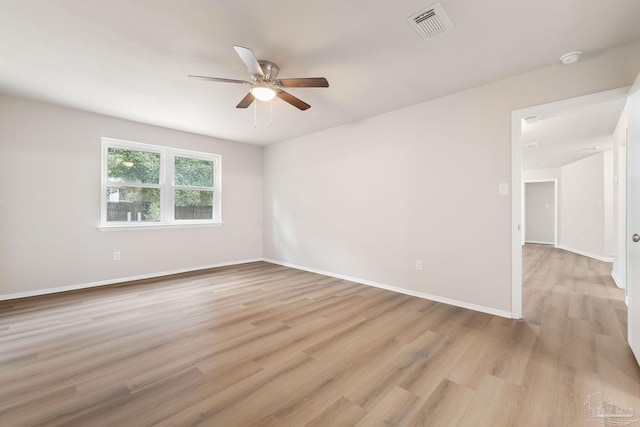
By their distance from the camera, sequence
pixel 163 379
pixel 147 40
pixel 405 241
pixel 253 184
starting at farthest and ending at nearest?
pixel 253 184 → pixel 405 241 → pixel 147 40 → pixel 163 379

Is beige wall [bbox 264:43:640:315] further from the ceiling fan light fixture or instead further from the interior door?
the ceiling fan light fixture

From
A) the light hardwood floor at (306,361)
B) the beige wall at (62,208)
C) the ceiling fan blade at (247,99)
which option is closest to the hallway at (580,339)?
the light hardwood floor at (306,361)

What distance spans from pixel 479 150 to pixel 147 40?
351 centimetres

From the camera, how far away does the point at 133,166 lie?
14.4 ft

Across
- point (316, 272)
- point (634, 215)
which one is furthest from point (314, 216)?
point (634, 215)

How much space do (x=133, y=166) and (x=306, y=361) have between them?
14.1ft

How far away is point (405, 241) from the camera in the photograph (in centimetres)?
368

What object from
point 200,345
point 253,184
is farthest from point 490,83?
point 253,184

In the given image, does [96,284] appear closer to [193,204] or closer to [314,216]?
[193,204]

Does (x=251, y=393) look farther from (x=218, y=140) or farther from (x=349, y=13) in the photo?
(x=218, y=140)

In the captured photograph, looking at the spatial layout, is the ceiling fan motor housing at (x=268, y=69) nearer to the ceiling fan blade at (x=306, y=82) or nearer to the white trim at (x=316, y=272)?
the ceiling fan blade at (x=306, y=82)

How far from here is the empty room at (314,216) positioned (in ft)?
5.71

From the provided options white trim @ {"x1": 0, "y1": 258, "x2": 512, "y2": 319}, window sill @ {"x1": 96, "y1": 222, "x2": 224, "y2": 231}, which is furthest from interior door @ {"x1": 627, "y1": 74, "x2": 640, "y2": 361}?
window sill @ {"x1": 96, "y1": 222, "x2": 224, "y2": 231}

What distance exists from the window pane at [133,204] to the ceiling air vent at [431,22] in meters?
4.61
